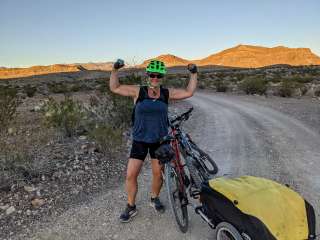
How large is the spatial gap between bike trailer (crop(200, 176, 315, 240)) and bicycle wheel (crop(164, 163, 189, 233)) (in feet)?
2.45

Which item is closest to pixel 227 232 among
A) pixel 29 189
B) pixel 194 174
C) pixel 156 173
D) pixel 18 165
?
pixel 194 174

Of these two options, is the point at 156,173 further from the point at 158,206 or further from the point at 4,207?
the point at 4,207

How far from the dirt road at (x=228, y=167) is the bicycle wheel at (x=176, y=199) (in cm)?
16

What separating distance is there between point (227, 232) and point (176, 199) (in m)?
1.06

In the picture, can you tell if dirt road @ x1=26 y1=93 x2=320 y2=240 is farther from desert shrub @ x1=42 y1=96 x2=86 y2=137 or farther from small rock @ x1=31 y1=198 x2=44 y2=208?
desert shrub @ x1=42 y1=96 x2=86 y2=137

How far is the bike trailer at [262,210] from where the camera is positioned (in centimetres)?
393

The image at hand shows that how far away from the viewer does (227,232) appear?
4.39m

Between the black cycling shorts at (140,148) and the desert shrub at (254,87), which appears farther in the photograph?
the desert shrub at (254,87)

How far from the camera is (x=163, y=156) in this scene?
5.00 meters

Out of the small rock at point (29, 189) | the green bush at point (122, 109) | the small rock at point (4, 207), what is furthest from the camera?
the green bush at point (122, 109)

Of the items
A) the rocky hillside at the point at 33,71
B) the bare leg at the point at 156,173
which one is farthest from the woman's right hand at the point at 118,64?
the rocky hillside at the point at 33,71

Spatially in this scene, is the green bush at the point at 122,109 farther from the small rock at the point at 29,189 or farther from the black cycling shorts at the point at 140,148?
the black cycling shorts at the point at 140,148

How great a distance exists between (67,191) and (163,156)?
2587 mm

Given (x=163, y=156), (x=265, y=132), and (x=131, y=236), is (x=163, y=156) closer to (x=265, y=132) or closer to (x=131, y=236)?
(x=131, y=236)
